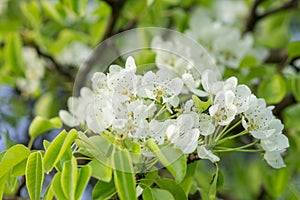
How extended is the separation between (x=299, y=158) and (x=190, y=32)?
18.4 inches

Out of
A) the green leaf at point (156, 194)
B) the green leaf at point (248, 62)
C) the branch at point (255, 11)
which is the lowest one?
the green leaf at point (156, 194)

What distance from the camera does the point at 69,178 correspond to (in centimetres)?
79

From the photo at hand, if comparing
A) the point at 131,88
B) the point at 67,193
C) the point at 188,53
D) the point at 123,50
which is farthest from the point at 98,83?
the point at 123,50

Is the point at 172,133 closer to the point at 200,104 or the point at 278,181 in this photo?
the point at 200,104

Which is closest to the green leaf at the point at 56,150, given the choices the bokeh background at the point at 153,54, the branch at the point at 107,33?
the bokeh background at the point at 153,54

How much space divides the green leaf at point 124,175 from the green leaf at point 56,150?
7cm

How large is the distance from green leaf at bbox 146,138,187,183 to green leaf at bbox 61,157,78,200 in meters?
0.11

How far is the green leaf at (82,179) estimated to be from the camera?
789mm

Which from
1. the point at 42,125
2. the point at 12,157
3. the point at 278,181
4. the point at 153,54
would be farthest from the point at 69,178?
the point at 278,181

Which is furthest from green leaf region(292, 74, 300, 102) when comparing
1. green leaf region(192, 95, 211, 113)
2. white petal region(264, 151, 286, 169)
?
green leaf region(192, 95, 211, 113)

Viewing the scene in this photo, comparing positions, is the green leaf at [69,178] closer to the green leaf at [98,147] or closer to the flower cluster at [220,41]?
the green leaf at [98,147]

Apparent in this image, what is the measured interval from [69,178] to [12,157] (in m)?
0.13

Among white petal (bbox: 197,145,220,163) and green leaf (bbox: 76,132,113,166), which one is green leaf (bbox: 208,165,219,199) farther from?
green leaf (bbox: 76,132,113,166)

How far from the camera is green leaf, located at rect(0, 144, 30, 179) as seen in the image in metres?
0.87
